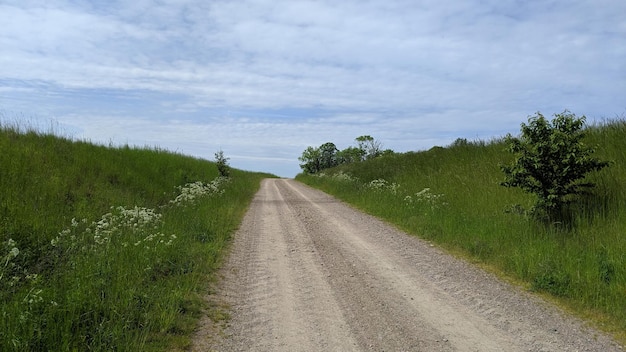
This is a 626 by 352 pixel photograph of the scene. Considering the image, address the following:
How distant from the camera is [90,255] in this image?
575 cm

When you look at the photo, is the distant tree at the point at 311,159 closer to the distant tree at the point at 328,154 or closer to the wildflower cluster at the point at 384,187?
the distant tree at the point at 328,154

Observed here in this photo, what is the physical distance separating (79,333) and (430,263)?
18.5ft

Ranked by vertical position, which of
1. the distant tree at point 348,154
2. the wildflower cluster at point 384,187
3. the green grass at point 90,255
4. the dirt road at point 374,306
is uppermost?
the distant tree at point 348,154

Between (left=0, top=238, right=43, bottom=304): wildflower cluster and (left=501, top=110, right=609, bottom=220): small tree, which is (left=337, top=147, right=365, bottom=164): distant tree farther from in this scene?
(left=0, top=238, right=43, bottom=304): wildflower cluster

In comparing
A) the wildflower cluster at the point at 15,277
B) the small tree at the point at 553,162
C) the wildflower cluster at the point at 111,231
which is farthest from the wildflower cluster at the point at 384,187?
the wildflower cluster at the point at 15,277

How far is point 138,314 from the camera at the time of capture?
14.4ft

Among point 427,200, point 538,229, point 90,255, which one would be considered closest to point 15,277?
point 90,255

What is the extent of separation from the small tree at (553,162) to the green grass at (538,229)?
40 cm

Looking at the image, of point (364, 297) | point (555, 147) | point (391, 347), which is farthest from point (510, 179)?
point (391, 347)

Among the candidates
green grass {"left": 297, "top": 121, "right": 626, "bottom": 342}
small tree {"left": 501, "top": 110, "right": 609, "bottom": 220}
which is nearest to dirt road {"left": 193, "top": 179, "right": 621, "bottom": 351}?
green grass {"left": 297, "top": 121, "right": 626, "bottom": 342}

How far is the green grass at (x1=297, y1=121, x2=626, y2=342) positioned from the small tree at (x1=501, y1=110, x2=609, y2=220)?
1.32ft

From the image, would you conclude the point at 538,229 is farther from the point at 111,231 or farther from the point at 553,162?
the point at 111,231

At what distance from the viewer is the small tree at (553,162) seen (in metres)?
7.95

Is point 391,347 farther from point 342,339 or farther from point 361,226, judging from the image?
point 361,226
